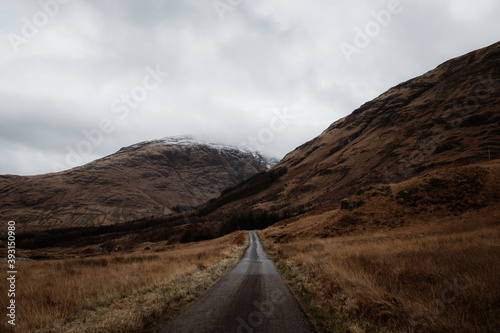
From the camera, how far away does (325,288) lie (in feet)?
29.2

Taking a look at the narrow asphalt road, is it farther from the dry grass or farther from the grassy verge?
the dry grass

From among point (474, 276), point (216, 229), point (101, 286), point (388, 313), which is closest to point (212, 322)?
point (388, 313)

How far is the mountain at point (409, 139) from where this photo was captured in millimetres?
80375

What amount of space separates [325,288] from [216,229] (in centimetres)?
8536

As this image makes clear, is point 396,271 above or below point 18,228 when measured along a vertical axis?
below

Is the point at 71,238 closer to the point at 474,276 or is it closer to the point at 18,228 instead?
the point at 18,228

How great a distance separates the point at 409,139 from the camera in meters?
109

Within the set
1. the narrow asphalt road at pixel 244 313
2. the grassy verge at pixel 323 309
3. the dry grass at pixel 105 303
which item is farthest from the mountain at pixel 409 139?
the dry grass at pixel 105 303

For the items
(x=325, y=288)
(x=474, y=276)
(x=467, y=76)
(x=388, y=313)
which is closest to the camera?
(x=388, y=313)

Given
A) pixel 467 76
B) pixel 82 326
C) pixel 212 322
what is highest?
pixel 467 76

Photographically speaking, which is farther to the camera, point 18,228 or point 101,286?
point 18,228

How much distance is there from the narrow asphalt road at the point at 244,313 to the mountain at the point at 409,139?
269ft

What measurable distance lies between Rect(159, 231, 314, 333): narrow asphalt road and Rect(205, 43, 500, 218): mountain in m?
82.0

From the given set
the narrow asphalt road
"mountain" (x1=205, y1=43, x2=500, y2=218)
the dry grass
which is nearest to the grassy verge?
the narrow asphalt road
